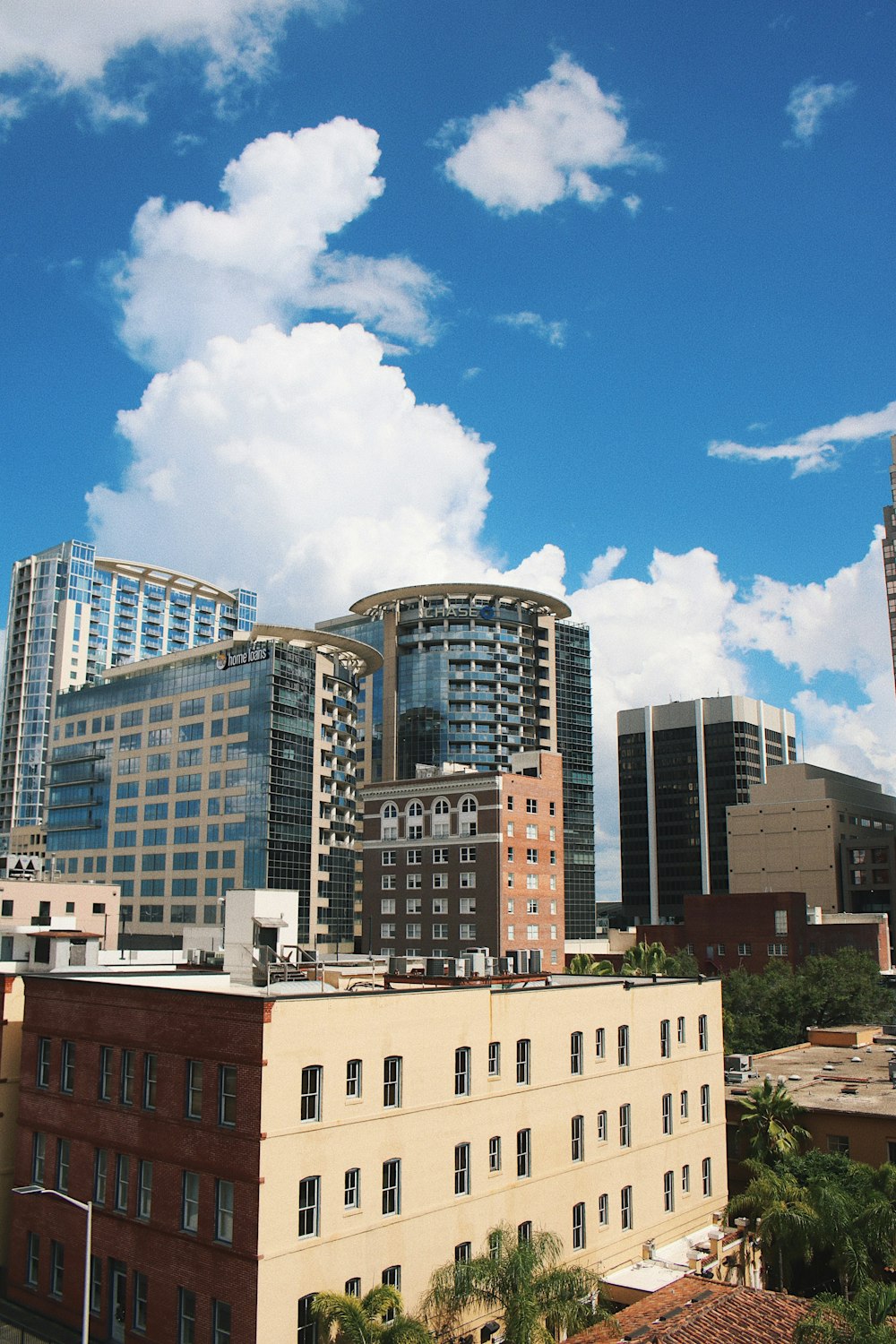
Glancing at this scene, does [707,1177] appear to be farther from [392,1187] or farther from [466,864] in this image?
[466,864]

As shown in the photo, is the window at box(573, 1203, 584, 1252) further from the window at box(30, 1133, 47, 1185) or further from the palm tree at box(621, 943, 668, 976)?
the palm tree at box(621, 943, 668, 976)

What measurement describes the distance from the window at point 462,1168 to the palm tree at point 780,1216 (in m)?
15.2

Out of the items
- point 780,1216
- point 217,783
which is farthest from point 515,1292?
point 217,783

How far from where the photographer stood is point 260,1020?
35.8 metres

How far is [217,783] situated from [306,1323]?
110631 millimetres

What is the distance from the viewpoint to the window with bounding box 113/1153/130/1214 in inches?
1609

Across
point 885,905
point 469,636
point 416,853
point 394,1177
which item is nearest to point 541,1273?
point 394,1177

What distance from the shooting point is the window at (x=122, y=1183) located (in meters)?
40.9

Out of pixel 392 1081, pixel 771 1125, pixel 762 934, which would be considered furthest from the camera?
pixel 762 934

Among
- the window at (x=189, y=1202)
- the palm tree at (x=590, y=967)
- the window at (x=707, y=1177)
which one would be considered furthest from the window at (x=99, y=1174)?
the palm tree at (x=590, y=967)

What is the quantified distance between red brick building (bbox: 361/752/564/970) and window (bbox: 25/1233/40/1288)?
68707mm

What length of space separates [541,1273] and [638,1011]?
16.4 metres

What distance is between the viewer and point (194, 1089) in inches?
1516

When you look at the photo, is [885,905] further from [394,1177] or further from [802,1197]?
[394,1177]
